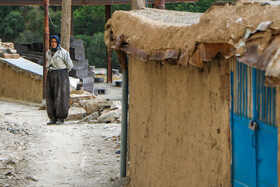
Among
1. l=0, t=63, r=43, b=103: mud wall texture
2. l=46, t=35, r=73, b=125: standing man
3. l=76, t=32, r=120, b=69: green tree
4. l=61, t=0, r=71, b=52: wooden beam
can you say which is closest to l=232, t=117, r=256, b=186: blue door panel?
l=46, t=35, r=73, b=125: standing man

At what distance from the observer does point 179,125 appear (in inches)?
171

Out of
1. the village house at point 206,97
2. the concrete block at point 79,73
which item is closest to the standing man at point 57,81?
the village house at point 206,97

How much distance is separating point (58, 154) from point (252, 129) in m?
4.75

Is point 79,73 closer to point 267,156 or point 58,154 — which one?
point 58,154

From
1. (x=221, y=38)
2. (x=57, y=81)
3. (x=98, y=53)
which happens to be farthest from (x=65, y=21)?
(x=98, y=53)

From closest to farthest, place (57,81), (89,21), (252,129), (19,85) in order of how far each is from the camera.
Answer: (252,129)
(57,81)
(19,85)
(89,21)

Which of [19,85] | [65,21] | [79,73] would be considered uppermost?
[65,21]

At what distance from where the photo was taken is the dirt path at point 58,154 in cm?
641

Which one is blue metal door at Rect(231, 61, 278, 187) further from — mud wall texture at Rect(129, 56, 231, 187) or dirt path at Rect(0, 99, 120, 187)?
dirt path at Rect(0, 99, 120, 187)

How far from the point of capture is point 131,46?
16.1 ft

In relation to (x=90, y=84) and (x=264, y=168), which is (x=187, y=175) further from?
(x=90, y=84)

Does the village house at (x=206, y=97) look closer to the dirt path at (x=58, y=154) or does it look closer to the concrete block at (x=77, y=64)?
the dirt path at (x=58, y=154)

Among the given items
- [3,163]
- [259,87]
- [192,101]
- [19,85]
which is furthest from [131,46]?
[19,85]

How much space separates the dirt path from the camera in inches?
252
